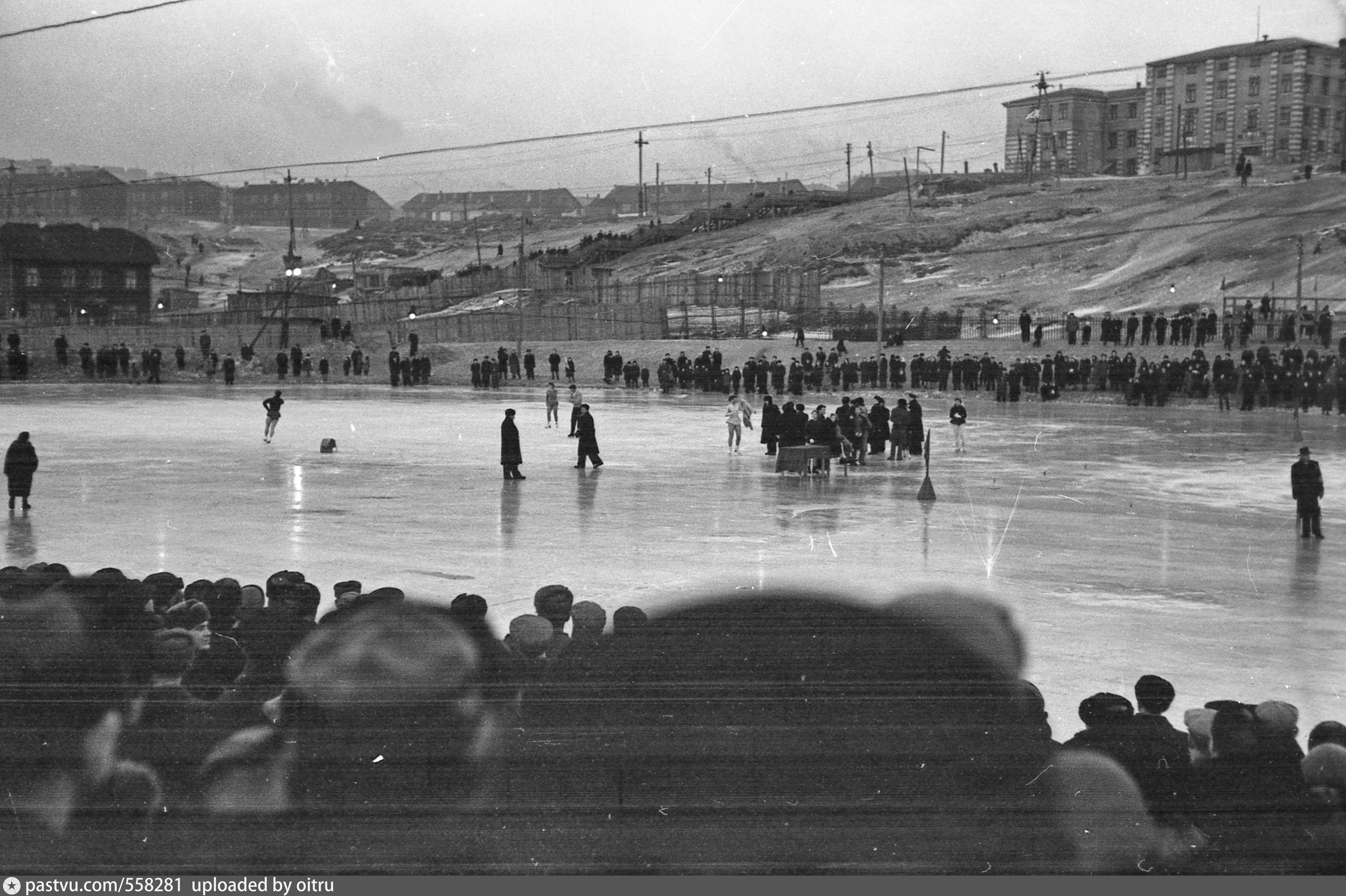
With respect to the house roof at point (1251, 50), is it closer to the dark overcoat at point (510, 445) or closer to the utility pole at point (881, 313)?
the utility pole at point (881, 313)

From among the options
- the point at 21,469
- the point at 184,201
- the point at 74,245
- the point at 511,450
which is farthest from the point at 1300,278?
the point at 184,201

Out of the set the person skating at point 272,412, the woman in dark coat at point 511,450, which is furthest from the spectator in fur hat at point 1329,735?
the person skating at point 272,412

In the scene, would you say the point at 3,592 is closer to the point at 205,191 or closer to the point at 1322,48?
the point at 1322,48

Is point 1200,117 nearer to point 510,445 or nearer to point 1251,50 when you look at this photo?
point 1251,50

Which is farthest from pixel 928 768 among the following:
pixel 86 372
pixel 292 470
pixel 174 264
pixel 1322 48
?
pixel 174 264

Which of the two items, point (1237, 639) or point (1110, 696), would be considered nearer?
point (1110, 696)

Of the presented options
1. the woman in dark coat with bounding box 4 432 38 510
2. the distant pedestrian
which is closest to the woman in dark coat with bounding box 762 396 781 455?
the distant pedestrian

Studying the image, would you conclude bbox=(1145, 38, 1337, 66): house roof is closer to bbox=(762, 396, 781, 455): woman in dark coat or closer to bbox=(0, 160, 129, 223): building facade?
bbox=(762, 396, 781, 455): woman in dark coat
